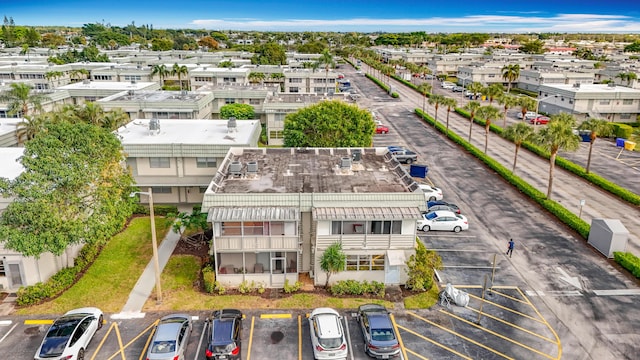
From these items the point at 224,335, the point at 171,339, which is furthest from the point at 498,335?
the point at 171,339

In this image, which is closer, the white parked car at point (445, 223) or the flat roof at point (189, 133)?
the white parked car at point (445, 223)

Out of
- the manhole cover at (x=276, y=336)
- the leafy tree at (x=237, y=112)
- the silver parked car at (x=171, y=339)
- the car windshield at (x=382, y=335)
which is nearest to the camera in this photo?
the silver parked car at (x=171, y=339)

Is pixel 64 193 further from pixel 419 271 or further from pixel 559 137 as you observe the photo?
pixel 559 137

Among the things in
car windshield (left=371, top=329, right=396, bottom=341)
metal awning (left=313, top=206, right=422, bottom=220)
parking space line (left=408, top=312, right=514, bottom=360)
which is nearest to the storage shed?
parking space line (left=408, top=312, right=514, bottom=360)

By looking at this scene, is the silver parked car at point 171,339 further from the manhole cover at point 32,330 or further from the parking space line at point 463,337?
the parking space line at point 463,337

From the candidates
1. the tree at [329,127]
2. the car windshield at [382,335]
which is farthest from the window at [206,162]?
the car windshield at [382,335]

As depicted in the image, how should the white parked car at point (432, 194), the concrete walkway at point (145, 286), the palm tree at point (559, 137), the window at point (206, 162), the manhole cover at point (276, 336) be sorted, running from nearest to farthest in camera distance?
the manhole cover at point (276, 336)
the concrete walkway at point (145, 286)
the window at point (206, 162)
the palm tree at point (559, 137)
the white parked car at point (432, 194)

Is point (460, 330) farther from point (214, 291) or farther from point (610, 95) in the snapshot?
point (610, 95)

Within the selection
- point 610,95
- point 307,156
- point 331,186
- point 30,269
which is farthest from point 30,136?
point 610,95
